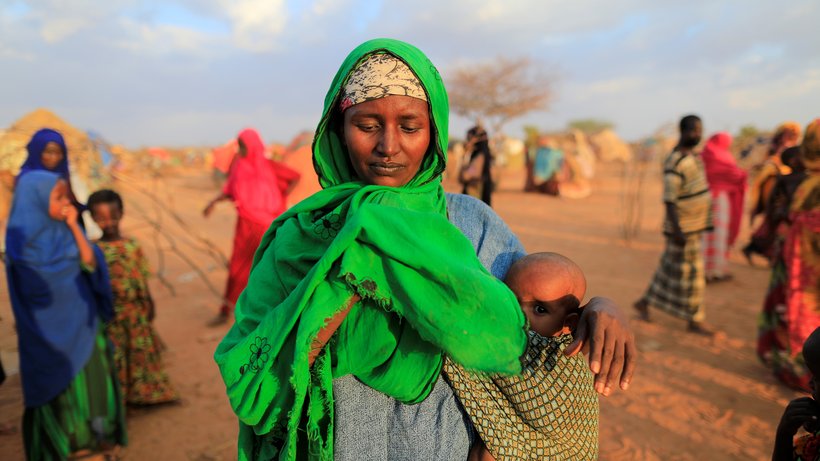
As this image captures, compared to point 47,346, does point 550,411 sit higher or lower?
higher

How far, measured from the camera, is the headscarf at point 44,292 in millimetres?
3145

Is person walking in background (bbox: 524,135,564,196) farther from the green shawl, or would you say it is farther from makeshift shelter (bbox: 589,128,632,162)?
makeshift shelter (bbox: 589,128,632,162)

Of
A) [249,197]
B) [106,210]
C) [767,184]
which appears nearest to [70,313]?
[106,210]

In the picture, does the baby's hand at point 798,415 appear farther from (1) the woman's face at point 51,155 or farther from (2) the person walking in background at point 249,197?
(2) the person walking in background at point 249,197

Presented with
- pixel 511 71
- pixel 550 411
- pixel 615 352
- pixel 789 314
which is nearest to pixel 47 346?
pixel 550 411

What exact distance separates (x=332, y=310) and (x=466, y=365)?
12.5 inches

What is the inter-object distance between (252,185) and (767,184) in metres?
6.41

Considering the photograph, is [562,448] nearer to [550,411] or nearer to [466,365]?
[550,411]

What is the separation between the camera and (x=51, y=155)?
3.87 m

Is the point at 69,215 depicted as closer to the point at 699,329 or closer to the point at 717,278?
the point at 699,329

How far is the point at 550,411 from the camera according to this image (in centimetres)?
138

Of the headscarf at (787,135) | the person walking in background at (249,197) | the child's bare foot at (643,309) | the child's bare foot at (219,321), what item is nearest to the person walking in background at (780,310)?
the child's bare foot at (643,309)

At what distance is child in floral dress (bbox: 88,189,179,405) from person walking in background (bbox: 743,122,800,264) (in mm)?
5877

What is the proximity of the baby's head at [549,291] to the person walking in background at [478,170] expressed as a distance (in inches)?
196
